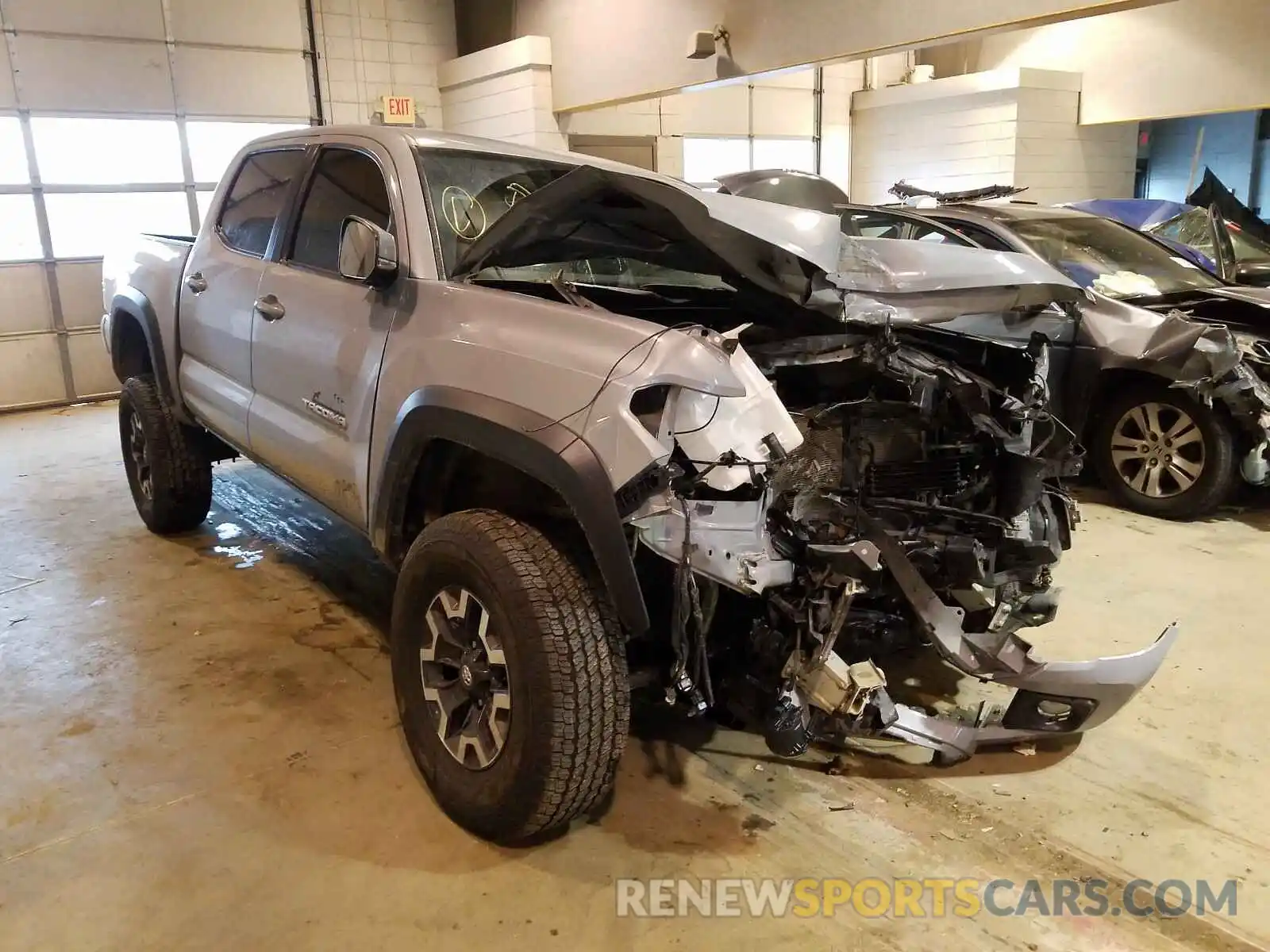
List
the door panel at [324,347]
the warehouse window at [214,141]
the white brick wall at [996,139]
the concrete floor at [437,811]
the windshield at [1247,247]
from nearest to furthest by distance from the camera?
the concrete floor at [437,811] < the door panel at [324,347] < the windshield at [1247,247] < the warehouse window at [214,141] < the white brick wall at [996,139]

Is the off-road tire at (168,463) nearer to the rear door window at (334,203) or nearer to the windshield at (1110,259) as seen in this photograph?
the rear door window at (334,203)

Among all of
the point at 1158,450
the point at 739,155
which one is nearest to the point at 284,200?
the point at 1158,450

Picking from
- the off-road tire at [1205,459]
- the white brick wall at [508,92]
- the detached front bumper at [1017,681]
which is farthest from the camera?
the white brick wall at [508,92]

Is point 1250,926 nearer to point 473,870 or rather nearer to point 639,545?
point 639,545

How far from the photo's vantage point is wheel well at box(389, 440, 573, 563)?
252 cm

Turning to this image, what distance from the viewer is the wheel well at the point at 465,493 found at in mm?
2523

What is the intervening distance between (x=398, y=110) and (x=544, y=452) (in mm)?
9740

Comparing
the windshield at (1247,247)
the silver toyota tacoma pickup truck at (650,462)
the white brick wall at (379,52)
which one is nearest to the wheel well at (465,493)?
the silver toyota tacoma pickup truck at (650,462)

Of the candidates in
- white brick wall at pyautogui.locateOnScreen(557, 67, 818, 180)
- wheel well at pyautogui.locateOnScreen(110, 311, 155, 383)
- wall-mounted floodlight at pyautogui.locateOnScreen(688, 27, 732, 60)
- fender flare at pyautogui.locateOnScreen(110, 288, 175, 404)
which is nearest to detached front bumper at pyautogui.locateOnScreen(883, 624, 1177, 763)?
fender flare at pyautogui.locateOnScreen(110, 288, 175, 404)

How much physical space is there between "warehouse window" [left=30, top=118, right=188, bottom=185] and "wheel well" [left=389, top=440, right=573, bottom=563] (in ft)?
27.7

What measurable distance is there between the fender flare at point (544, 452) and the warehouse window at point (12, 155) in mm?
8513

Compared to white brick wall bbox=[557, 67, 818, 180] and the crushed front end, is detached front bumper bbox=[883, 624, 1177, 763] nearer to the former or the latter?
the crushed front end

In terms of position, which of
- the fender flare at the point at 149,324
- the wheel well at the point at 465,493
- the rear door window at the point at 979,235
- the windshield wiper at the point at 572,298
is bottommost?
the wheel well at the point at 465,493

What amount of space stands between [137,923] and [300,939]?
400 millimetres
